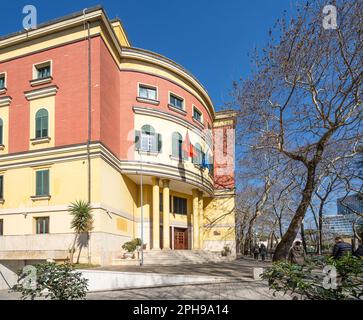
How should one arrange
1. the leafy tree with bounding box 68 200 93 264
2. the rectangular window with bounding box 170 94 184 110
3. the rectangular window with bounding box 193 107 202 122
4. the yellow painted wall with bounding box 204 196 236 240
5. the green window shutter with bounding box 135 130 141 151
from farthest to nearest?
the yellow painted wall with bounding box 204 196 236 240 → the rectangular window with bounding box 193 107 202 122 → the rectangular window with bounding box 170 94 184 110 → the green window shutter with bounding box 135 130 141 151 → the leafy tree with bounding box 68 200 93 264

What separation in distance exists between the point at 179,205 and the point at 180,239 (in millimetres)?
2960

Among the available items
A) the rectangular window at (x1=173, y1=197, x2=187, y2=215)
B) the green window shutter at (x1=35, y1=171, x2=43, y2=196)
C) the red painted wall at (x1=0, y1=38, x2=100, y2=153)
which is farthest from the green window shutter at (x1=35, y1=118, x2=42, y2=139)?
the rectangular window at (x1=173, y1=197, x2=187, y2=215)

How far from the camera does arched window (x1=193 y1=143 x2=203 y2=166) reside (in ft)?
99.4

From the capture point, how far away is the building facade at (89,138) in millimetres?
21172

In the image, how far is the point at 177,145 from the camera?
28.2 meters

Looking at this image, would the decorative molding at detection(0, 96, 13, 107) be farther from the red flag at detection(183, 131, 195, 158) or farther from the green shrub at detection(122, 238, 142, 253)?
the red flag at detection(183, 131, 195, 158)

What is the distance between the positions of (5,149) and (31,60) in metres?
6.15

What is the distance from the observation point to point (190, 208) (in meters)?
33.6

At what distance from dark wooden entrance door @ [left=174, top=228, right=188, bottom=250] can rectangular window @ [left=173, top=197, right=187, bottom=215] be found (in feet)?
5.26

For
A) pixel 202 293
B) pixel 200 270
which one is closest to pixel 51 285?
pixel 202 293

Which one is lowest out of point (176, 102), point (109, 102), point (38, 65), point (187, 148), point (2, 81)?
point (187, 148)

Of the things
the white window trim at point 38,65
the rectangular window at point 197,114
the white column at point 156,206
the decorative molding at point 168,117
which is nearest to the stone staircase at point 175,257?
the white column at point 156,206

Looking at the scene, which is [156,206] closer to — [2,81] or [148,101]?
[148,101]
